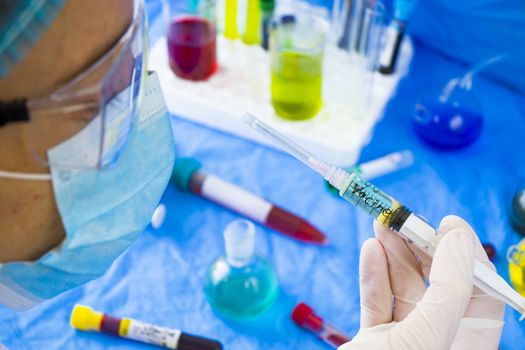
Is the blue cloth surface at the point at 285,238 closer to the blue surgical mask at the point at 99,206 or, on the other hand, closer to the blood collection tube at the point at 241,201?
the blood collection tube at the point at 241,201

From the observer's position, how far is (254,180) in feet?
3.56

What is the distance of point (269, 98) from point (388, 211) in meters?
0.54

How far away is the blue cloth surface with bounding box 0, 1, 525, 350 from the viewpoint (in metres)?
0.88

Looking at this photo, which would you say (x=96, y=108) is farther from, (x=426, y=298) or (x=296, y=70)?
(x=296, y=70)

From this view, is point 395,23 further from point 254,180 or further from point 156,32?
point 156,32

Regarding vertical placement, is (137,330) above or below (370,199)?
below

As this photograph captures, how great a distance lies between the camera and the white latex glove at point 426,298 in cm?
61

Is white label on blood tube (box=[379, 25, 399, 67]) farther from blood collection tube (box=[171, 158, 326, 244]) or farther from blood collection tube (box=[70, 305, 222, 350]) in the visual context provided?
blood collection tube (box=[70, 305, 222, 350])

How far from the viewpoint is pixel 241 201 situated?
39.9 inches

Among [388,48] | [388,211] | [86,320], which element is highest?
[388,211]

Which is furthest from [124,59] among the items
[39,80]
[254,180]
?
[254,180]

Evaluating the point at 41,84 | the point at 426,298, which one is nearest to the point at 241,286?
the point at 426,298

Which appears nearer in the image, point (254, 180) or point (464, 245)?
point (464, 245)

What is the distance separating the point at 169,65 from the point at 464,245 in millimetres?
764
